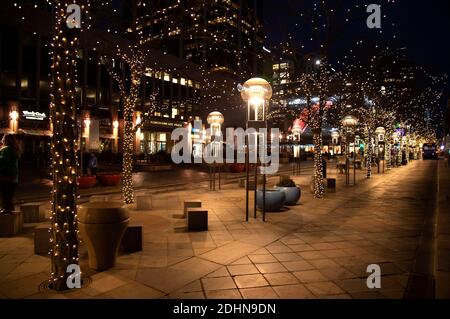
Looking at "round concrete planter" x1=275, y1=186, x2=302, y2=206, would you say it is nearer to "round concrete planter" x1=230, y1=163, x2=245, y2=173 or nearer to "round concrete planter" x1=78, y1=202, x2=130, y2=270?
"round concrete planter" x1=78, y1=202, x2=130, y2=270

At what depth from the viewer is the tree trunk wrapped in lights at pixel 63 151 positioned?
4.56m

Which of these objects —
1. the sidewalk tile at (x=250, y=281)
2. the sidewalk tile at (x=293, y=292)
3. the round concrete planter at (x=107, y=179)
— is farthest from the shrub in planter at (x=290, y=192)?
the round concrete planter at (x=107, y=179)

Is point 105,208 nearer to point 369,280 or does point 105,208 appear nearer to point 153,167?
point 369,280

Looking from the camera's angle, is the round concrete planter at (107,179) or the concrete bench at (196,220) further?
the round concrete planter at (107,179)

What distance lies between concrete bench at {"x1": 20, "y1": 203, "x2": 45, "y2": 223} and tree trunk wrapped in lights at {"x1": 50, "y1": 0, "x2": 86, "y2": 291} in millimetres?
4547

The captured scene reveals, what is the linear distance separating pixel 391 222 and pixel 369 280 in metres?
4.61

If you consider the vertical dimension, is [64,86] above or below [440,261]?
above

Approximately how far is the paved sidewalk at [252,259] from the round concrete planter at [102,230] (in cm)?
21

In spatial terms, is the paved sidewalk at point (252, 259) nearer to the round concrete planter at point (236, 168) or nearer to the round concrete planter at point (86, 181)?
the round concrete planter at point (86, 181)

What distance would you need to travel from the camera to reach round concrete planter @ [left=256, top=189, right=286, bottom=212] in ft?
32.4

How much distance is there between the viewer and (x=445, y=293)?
415 cm

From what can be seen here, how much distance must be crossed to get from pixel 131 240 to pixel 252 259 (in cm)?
215

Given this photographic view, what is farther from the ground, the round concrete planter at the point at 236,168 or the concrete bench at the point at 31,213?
the round concrete planter at the point at 236,168
